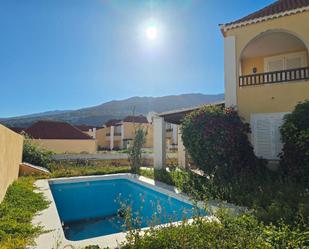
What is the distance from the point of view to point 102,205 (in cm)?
1366

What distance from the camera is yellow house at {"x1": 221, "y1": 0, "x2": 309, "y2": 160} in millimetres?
13305

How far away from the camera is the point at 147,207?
12.2 meters

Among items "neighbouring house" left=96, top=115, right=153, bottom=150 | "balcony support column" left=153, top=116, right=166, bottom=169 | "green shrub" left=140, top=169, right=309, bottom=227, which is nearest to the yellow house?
"green shrub" left=140, top=169, right=309, bottom=227

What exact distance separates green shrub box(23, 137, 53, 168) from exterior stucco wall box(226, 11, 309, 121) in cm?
1541

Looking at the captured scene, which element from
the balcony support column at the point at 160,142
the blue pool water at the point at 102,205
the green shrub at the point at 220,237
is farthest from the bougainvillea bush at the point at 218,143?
the green shrub at the point at 220,237

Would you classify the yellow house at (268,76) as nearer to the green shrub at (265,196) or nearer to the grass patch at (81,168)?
the green shrub at (265,196)

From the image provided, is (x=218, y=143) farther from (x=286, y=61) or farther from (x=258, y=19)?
(x=286, y=61)

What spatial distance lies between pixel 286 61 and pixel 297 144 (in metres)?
8.60

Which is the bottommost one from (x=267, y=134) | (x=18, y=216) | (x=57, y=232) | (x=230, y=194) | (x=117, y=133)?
Result: (x=57, y=232)

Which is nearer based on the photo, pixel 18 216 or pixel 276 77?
pixel 18 216

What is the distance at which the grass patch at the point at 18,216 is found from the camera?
5.88 m

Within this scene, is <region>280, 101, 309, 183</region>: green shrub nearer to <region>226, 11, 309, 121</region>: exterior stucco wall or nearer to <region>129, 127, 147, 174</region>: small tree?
<region>226, 11, 309, 121</region>: exterior stucco wall

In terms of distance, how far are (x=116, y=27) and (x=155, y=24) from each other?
3029 millimetres

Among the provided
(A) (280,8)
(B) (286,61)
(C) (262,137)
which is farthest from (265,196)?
(B) (286,61)
